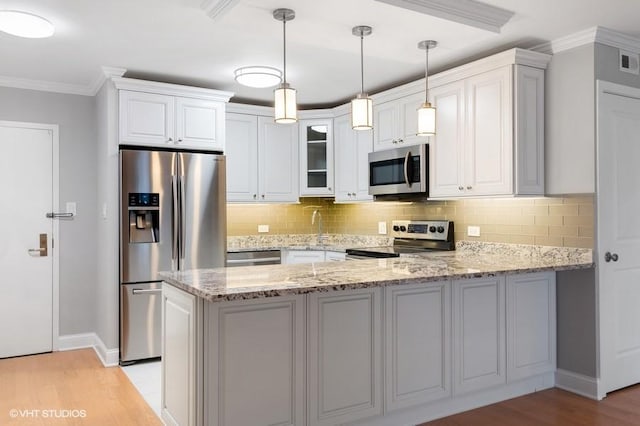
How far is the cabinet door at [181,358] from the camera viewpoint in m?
2.34

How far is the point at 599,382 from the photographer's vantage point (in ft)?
11.0

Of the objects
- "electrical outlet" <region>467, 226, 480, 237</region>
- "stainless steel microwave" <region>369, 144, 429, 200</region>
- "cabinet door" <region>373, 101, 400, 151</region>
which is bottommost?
"electrical outlet" <region>467, 226, 480, 237</region>

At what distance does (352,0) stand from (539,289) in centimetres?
227

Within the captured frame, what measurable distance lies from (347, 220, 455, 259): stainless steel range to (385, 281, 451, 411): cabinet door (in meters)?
1.42

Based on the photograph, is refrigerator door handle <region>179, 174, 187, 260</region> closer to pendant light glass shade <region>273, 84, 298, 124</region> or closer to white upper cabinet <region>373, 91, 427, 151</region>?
white upper cabinet <region>373, 91, 427, 151</region>

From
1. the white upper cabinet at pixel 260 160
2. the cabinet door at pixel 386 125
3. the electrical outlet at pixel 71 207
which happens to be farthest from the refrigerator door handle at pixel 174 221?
the cabinet door at pixel 386 125

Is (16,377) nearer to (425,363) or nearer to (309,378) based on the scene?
(309,378)

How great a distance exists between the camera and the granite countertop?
2307 millimetres

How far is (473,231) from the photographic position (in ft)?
14.1

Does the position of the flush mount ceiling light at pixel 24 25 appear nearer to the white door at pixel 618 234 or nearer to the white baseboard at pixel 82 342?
the white baseboard at pixel 82 342

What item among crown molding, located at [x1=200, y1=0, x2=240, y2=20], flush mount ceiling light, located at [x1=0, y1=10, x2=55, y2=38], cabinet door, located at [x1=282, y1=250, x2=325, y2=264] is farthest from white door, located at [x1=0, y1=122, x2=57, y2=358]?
crown molding, located at [x1=200, y1=0, x2=240, y2=20]

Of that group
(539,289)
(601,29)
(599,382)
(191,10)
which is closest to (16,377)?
(191,10)

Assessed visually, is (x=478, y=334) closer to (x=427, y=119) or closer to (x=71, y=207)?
(x=427, y=119)

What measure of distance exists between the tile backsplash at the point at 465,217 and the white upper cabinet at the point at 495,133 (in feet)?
0.85
